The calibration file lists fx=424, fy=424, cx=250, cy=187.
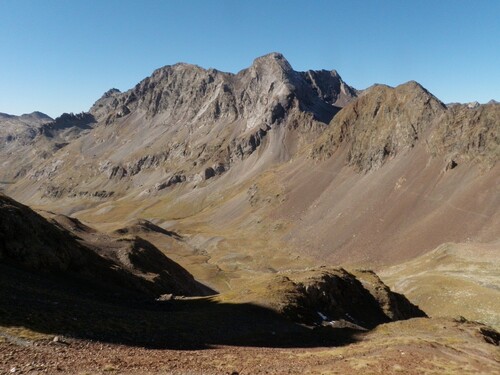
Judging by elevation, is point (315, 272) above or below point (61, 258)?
above

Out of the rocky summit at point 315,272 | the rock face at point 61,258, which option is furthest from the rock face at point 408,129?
the rock face at point 61,258

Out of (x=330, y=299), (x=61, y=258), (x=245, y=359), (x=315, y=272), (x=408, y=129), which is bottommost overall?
(x=61, y=258)

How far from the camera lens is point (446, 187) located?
131000 mm

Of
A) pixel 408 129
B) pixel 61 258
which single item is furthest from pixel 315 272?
pixel 408 129

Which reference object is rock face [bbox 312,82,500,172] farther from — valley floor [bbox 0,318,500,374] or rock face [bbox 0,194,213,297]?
valley floor [bbox 0,318,500,374]

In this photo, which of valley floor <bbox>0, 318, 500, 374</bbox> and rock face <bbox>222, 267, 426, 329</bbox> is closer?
valley floor <bbox>0, 318, 500, 374</bbox>

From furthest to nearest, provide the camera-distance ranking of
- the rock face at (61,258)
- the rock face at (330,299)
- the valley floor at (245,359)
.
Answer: the rock face at (330,299), the rock face at (61,258), the valley floor at (245,359)

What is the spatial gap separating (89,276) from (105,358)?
2881 centimetres

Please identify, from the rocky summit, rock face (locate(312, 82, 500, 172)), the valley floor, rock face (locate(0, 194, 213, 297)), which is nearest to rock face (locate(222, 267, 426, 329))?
the rocky summit

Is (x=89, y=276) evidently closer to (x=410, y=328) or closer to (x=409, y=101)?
(x=410, y=328)

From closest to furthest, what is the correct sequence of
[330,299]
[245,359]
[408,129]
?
[245,359] → [330,299] → [408,129]

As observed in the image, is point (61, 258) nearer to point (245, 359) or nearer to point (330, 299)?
point (245, 359)

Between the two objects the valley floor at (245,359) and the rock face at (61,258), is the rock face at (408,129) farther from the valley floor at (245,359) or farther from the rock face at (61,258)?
the valley floor at (245,359)

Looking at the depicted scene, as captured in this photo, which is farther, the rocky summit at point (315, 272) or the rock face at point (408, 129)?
the rock face at point (408, 129)
